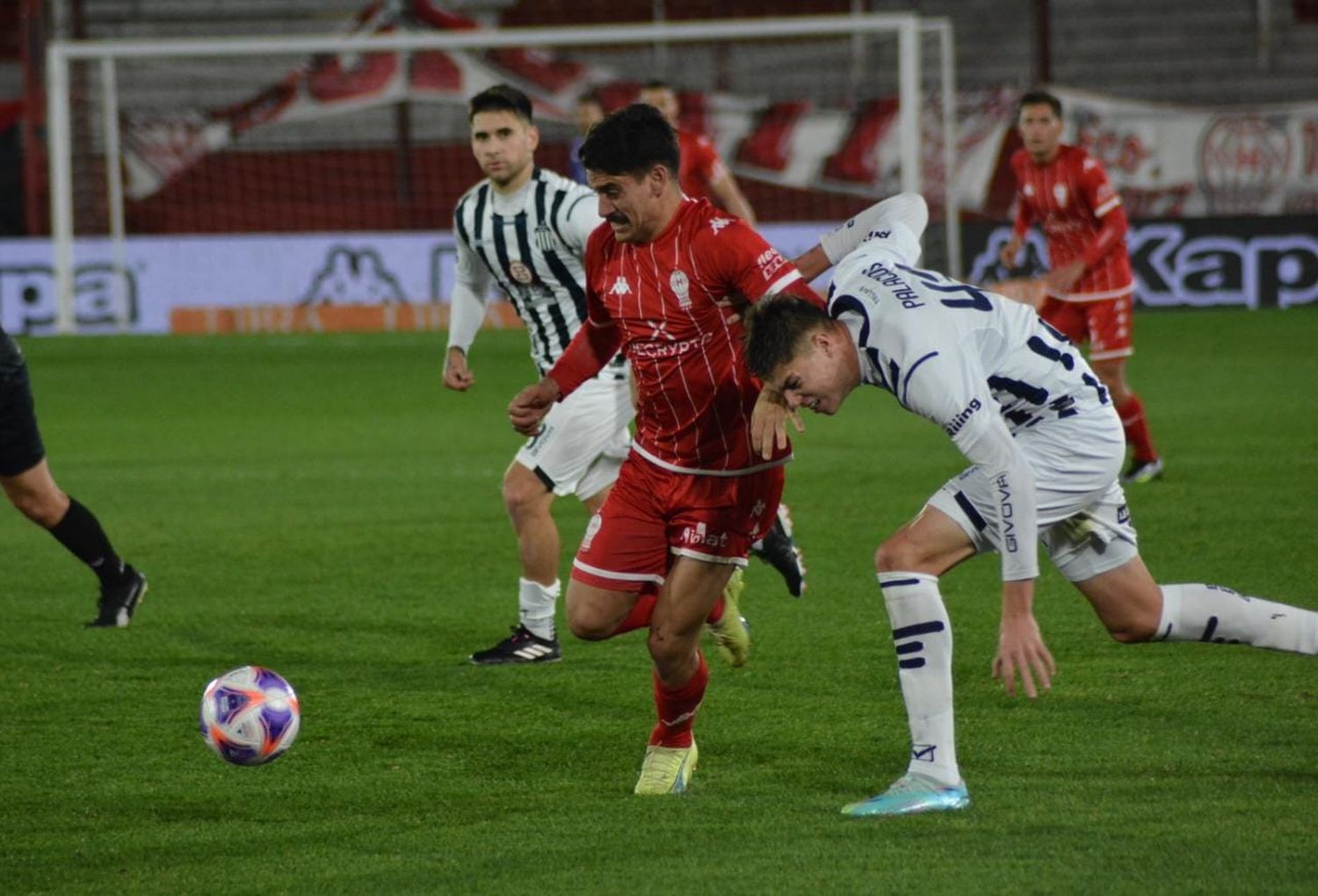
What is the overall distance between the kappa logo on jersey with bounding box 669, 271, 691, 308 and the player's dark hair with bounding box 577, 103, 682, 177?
28cm

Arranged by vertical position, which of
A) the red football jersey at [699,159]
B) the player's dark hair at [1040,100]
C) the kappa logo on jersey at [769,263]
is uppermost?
the player's dark hair at [1040,100]

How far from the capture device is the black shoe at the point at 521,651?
6781 millimetres

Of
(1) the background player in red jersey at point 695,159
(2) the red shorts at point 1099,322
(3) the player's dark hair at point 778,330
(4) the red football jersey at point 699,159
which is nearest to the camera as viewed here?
(3) the player's dark hair at point 778,330

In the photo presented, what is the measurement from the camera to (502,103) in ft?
22.5

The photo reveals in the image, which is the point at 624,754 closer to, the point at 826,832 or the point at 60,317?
the point at 826,832

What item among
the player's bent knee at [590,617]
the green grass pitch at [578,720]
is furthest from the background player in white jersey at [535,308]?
the player's bent knee at [590,617]

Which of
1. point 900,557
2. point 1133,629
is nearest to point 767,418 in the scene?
point 900,557

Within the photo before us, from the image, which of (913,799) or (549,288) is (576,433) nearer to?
(549,288)

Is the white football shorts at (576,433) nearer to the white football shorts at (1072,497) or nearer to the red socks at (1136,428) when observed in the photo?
the white football shorts at (1072,497)

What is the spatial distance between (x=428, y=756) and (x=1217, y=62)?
885 inches

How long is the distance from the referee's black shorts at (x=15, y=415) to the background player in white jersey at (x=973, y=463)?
11.6 feet

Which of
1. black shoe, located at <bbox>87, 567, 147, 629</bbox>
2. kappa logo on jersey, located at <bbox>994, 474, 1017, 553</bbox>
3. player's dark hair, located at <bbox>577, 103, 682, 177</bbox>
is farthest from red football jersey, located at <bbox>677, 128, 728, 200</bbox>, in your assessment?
kappa logo on jersey, located at <bbox>994, 474, 1017, 553</bbox>

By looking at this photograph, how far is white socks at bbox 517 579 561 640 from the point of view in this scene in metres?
6.79

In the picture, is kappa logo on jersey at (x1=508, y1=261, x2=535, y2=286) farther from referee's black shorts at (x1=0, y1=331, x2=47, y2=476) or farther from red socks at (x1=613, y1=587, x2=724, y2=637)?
referee's black shorts at (x1=0, y1=331, x2=47, y2=476)
